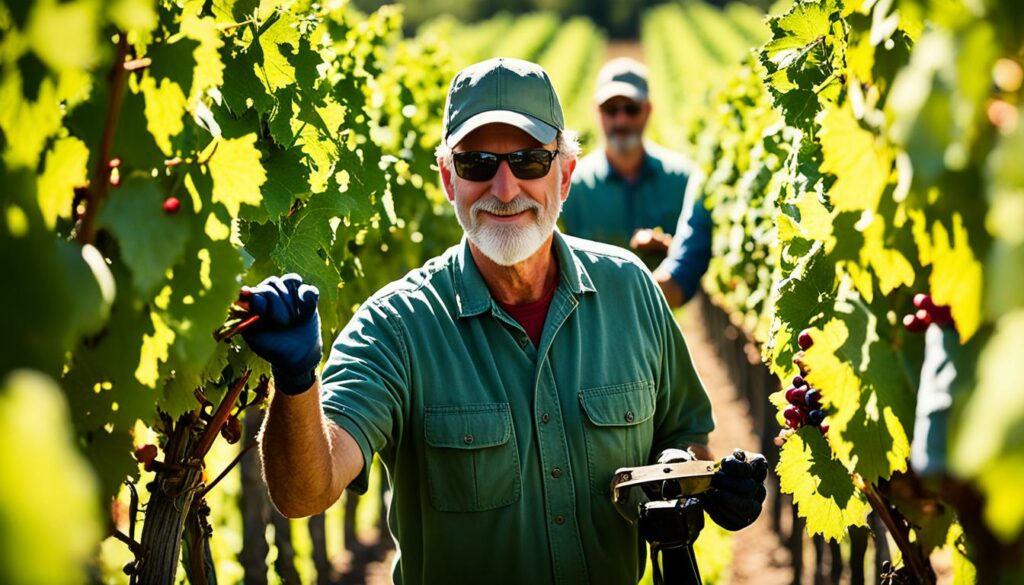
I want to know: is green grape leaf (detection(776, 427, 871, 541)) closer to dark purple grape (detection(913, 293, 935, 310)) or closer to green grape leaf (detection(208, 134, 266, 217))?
dark purple grape (detection(913, 293, 935, 310))

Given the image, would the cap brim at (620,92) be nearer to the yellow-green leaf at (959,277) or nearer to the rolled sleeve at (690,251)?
the rolled sleeve at (690,251)

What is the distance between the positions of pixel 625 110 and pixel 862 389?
5597 millimetres

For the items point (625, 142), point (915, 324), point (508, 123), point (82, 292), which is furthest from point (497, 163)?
point (625, 142)

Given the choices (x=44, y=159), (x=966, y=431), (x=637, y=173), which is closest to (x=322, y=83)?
(x=44, y=159)

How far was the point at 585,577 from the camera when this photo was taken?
2994mm

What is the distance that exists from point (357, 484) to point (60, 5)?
5.62 ft

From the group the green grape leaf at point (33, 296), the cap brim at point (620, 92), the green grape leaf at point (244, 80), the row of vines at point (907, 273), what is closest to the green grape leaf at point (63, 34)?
the green grape leaf at point (33, 296)

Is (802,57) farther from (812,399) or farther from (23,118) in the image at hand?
(23,118)

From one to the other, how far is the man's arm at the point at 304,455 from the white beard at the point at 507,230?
2.40 ft

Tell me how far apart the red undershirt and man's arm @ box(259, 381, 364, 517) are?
27.7 inches

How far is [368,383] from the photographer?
2.76m

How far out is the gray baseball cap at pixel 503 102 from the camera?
3191 millimetres

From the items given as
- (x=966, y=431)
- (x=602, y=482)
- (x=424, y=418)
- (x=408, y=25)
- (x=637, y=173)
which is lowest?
(x=966, y=431)

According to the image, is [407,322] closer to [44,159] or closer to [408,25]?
[44,159]
